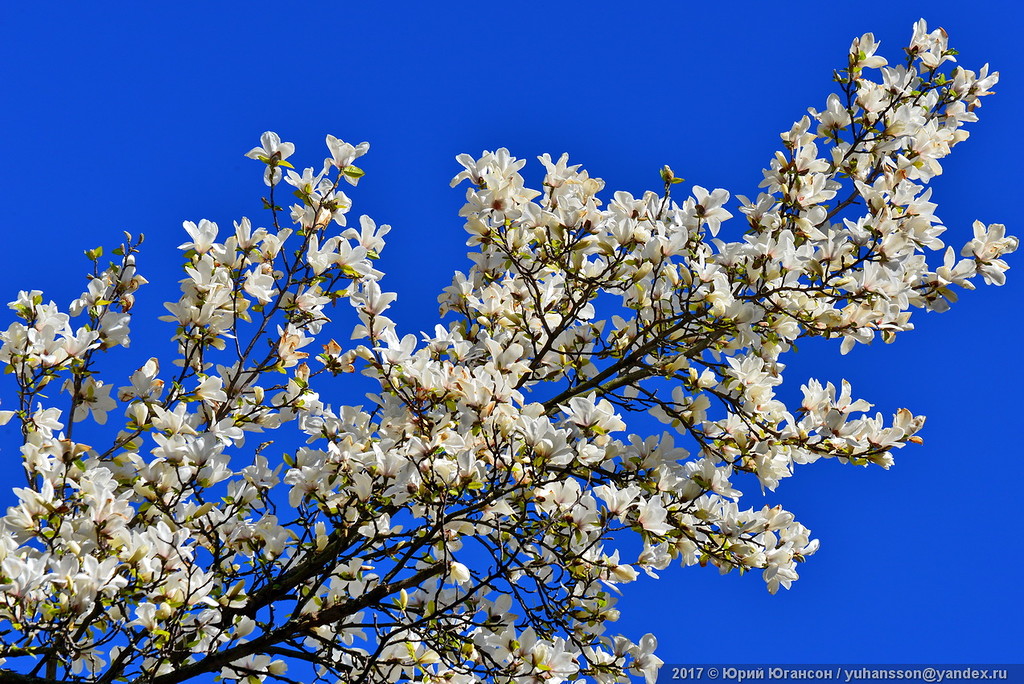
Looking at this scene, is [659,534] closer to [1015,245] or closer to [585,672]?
[585,672]

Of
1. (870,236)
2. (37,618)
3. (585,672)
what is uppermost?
(870,236)

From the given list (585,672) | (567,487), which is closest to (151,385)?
(567,487)

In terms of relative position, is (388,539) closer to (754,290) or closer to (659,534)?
(659,534)

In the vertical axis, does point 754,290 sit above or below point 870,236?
below

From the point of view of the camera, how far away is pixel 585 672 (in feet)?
16.3

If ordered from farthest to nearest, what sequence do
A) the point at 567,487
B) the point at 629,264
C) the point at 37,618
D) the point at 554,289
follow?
the point at 554,289, the point at 629,264, the point at 567,487, the point at 37,618

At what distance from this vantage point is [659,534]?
13.7ft

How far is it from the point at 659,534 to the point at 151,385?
2771 millimetres

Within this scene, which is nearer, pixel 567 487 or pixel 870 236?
pixel 567 487

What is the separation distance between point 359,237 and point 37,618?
225 centimetres

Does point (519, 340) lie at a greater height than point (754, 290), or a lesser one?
greater

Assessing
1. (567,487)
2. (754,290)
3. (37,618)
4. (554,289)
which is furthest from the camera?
(554,289)

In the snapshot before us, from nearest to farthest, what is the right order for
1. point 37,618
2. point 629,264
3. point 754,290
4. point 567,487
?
point 37,618, point 567,487, point 754,290, point 629,264

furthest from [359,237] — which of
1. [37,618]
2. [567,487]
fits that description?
[37,618]
